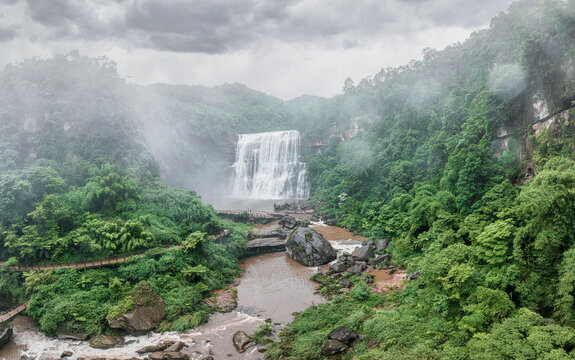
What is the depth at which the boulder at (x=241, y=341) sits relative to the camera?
17484 mm

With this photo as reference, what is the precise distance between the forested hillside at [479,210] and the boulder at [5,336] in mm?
15534

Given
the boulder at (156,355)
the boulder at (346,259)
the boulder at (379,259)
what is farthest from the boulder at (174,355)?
the boulder at (379,259)

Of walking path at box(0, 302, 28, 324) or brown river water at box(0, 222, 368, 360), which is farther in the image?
walking path at box(0, 302, 28, 324)

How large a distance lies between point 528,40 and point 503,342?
23.4 meters

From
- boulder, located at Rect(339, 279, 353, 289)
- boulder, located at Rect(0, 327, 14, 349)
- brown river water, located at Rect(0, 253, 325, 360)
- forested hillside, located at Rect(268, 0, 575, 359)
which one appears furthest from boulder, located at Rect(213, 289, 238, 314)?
boulder, located at Rect(0, 327, 14, 349)

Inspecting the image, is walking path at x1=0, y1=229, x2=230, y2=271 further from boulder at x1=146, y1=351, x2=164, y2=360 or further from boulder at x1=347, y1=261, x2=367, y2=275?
boulder at x1=347, y1=261, x2=367, y2=275

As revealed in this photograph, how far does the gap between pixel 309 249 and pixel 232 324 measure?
1120 centimetres

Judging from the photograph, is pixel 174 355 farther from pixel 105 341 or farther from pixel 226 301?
pixel 226 301

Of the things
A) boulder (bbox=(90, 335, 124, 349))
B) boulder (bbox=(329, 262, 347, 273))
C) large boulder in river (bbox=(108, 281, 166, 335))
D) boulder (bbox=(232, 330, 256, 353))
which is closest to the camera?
boulder (bbox=(232, 330, 256, 353))

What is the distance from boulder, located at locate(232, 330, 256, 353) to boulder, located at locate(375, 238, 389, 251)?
16002 millimetres

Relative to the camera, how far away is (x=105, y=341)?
59.4 ft

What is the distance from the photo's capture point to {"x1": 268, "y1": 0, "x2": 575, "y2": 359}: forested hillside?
1318 cm

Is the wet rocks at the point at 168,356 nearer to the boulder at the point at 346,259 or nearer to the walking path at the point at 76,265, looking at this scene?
the walking path at the point at 76,265

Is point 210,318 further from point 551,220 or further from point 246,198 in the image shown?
point 246,198
